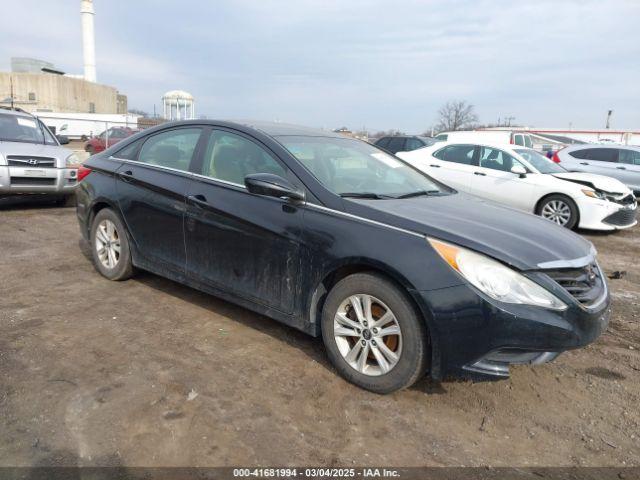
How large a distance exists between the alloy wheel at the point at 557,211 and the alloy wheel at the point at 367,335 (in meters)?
6.80

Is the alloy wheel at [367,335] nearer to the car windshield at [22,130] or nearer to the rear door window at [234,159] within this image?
the rear door window at [234,159]

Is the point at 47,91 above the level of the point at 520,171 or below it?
above

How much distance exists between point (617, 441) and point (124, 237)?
13.4 feet

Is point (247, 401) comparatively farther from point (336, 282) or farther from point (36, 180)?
point (36, 180)

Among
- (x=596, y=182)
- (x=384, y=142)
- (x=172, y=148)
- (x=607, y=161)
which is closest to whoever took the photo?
(x=172, y=148)

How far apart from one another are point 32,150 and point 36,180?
53 centimetres

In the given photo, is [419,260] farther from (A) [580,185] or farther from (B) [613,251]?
(A) [580,185]

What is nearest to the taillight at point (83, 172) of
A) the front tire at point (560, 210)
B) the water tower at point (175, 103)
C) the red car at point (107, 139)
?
the front tire at point (560, 210)

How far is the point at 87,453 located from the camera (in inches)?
92.9

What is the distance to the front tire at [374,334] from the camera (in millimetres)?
2797

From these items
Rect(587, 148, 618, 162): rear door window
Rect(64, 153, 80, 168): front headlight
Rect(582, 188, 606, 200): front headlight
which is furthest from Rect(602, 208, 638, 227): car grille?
Rect(64, 153, 80, 168): front headlight

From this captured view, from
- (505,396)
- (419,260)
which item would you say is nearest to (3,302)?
(419,260)

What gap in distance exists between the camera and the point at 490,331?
103 inches

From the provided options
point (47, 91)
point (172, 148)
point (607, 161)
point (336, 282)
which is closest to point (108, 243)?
point (172, 148)
